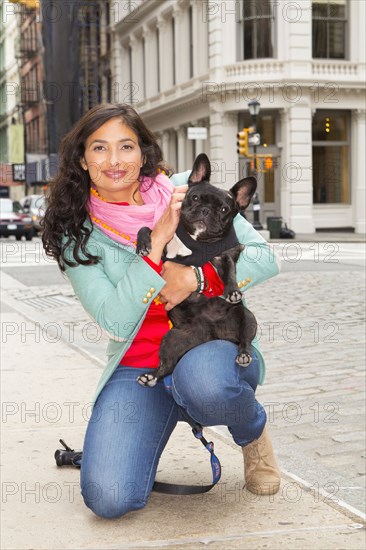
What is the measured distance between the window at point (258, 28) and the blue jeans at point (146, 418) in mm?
32339

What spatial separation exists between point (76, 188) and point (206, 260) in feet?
2.31

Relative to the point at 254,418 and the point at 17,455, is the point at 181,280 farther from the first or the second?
the point at 17,455

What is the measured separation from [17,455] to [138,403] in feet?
3.74

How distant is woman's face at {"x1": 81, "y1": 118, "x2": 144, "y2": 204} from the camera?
13.0 ft

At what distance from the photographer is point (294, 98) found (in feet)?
112

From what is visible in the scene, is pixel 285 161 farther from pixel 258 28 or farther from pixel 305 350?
pixel 305 350

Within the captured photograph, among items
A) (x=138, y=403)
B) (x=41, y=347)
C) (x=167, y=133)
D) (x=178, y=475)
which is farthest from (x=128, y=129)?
(x=167, y=133)

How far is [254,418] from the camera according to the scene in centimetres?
401

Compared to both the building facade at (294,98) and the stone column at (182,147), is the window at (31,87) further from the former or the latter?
the building facade at (294,98)

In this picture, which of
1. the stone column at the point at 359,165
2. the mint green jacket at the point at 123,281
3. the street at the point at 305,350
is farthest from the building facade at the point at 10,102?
the mint green jacket at the point at 123,281

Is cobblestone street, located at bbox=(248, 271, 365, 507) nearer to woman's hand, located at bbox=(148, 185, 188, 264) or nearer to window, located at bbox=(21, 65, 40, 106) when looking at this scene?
woman's hand, located at bbox=(148, 185, 188, 264)

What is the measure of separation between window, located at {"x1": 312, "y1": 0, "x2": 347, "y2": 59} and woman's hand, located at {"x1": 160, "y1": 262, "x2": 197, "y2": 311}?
32.6 meters

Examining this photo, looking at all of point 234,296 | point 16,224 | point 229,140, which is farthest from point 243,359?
point 229,140

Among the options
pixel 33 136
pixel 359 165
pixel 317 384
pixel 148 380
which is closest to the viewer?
pixel 148 380
